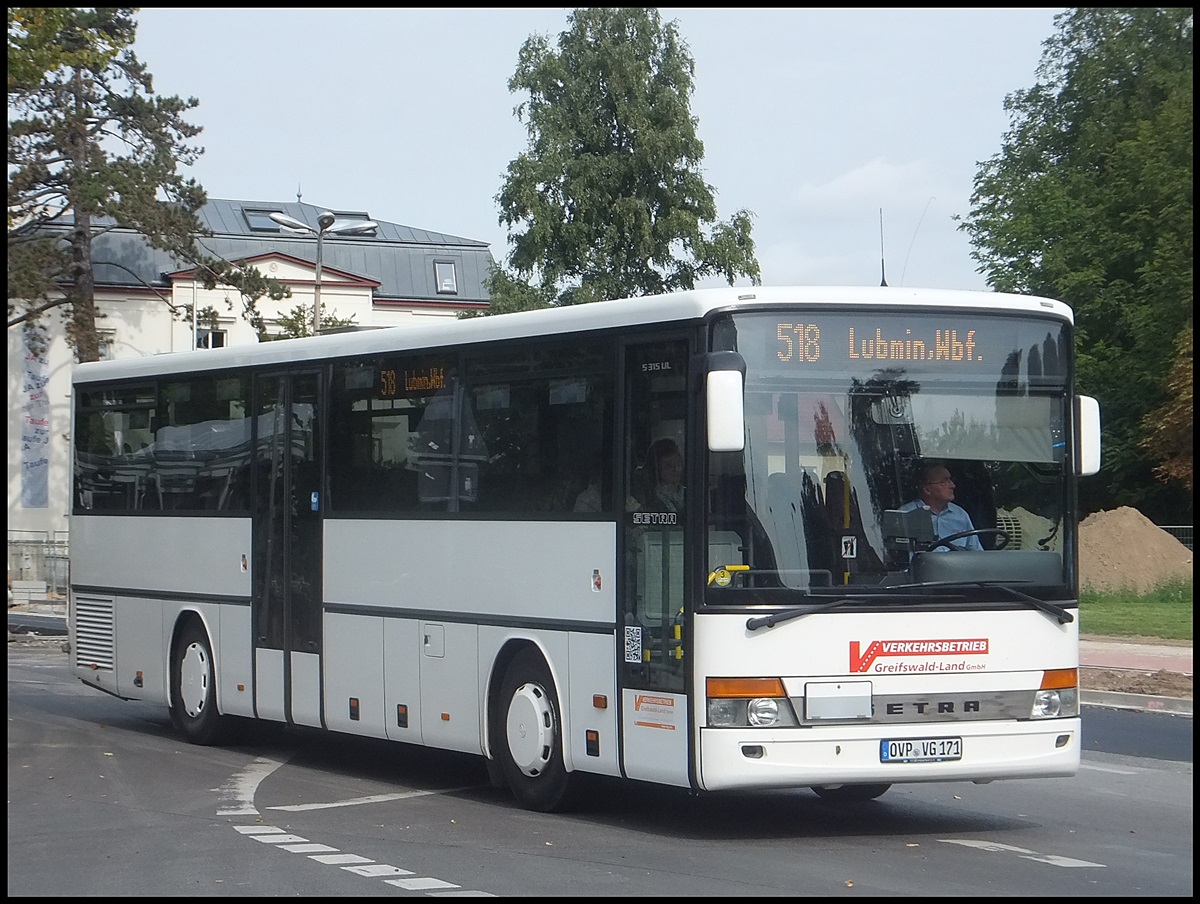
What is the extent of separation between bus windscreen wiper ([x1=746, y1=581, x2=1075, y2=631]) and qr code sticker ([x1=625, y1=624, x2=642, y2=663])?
2.84 ft

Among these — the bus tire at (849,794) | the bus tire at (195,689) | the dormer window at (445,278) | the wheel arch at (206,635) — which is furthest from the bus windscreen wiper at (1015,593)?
the dormer window at (445,278)

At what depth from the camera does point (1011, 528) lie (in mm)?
10719

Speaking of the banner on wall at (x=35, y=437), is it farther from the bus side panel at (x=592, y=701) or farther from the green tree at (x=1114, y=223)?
the bus side panel at (x=592, y=701)

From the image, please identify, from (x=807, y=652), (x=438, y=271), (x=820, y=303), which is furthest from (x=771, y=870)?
(x=438, y=271)

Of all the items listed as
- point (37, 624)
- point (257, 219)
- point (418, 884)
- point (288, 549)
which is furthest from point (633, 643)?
point (257, 219)

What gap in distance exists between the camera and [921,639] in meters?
10.4

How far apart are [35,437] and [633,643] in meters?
61.0

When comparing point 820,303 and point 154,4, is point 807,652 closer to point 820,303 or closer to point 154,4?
point 820,303

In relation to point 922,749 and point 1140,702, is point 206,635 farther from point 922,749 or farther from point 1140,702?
point 1140,702

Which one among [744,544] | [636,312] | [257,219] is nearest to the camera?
[744,544]

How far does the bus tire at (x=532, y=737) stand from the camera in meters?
11.5

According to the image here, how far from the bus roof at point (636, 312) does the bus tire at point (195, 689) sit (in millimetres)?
2800

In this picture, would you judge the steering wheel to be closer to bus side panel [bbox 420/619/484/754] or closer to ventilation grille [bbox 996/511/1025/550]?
ventilation grille [bbox 996/511/1025/550]

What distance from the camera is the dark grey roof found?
3179 inches
